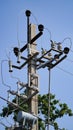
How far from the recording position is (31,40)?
13.6 meters

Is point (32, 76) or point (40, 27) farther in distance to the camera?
point (40, 27)

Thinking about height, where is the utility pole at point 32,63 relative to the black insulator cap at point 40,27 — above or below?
below

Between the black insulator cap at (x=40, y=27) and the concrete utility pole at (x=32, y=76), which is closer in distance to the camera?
the concrete utility pole at (x=32, y=76)

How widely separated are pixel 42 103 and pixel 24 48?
39.4 ft

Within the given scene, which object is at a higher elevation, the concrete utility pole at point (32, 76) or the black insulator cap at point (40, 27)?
the black insulator cap at point (40, 27)

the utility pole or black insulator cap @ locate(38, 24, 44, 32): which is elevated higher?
black insulator cap @ locate(38, 24, 44, 32)

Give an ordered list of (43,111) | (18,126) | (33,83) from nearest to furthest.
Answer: (18,126), (33,83), (43,111)

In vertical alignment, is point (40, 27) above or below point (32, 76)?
Result: above

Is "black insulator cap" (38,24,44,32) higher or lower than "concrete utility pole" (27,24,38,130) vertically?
higher

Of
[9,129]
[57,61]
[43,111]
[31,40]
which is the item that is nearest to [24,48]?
[31,40]

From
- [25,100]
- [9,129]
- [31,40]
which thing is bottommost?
[9,129]

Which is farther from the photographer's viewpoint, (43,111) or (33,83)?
(43,111)

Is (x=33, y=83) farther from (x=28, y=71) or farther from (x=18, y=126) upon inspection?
(x=18, y=126)

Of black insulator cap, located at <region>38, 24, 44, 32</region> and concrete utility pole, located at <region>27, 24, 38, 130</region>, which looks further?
black insulator cap, located at <region>38, 24, 44, 32</region>
